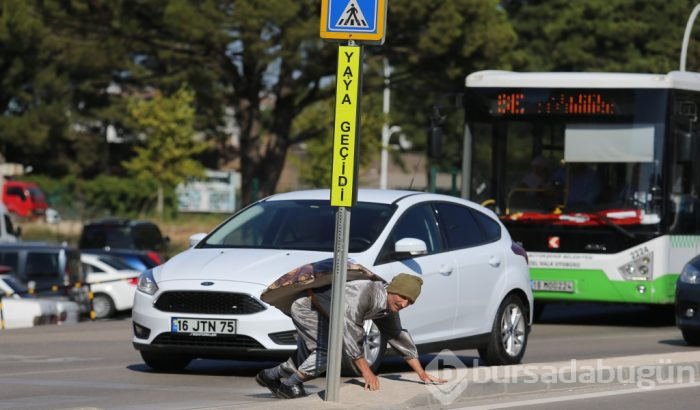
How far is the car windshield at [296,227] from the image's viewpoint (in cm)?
1241

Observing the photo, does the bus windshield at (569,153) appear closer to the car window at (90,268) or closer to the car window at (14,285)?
the car window at (14,285)

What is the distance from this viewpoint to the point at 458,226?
13.4m

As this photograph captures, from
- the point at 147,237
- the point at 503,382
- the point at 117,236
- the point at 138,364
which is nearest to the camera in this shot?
the point at 503,382

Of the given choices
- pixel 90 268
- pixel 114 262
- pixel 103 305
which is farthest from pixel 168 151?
pixel 103 305

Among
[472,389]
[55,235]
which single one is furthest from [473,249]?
[55,235]

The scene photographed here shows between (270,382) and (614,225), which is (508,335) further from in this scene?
(614,225)

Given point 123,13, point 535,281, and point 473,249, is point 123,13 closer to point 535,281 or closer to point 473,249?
point 535,281

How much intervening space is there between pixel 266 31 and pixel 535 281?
2003cm

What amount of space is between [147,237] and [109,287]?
1097cm

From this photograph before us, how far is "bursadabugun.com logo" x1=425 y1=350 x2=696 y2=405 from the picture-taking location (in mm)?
10525

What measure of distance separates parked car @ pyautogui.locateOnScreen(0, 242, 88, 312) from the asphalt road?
5.64 m

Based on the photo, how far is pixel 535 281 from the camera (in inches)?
790

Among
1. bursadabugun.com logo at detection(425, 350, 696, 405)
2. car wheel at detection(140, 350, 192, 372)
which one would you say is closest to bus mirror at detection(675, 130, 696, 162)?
bursadabugun.com logo at detection(425, 350, 696, 405)

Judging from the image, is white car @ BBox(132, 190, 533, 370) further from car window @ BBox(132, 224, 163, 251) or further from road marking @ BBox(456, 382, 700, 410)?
car window @ BBox(132, 224, 163, 251)
